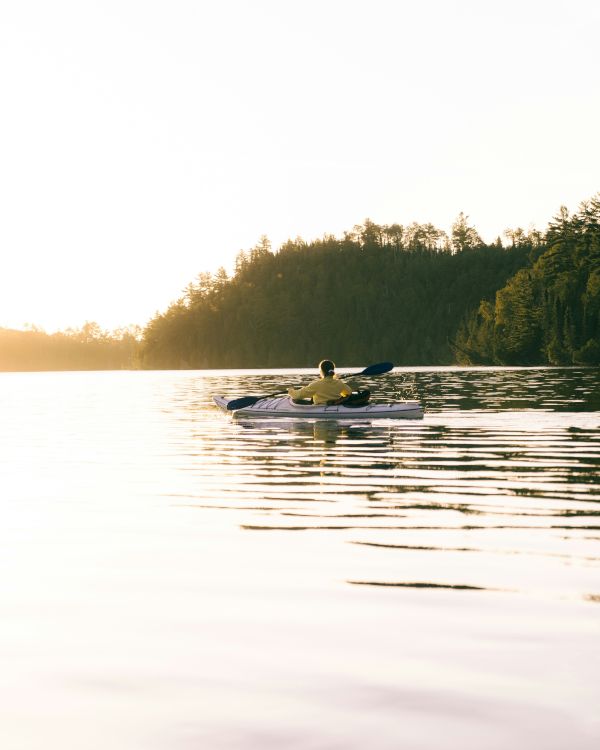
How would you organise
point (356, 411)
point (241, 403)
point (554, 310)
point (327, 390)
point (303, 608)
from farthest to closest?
point (554, 310) → point (241, 403) → point (327, 390) → point (356, 411) → point (303, 608)

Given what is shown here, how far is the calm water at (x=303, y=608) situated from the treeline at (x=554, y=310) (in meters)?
88.4

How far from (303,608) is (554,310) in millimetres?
102565

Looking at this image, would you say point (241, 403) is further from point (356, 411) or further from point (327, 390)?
point (356, 411)

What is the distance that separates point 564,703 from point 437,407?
3116 cm

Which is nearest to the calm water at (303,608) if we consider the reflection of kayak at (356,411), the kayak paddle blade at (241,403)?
the reflection of kayak at (356,411)

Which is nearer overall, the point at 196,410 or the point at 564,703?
the point at 564,703

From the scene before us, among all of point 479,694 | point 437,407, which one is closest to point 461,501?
point 479,694

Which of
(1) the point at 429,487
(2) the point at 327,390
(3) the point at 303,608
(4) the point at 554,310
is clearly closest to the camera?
(3) the point at 303,608

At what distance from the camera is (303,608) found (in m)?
7.80

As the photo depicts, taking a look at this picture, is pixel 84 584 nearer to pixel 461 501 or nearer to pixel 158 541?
pixel 158 541

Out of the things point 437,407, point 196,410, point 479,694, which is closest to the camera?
point 479,694

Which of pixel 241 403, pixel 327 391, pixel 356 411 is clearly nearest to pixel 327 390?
pixel 327 391

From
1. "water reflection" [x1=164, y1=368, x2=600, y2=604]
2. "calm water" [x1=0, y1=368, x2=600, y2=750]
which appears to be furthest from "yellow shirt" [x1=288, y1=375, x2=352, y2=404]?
"calm water" [x1=0, y1=368, x2=600, y2=750]

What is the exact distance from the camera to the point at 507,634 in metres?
6.89
